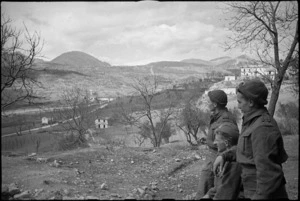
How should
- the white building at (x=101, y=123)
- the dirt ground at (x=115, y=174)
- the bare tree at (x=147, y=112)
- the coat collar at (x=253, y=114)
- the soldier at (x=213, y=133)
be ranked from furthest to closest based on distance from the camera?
the white building at (x=101, y=123) < the bare tree at (x=147, y=112) < the dirt ground at (x=115, y=174) < the soldier at (x=213, y=133) < the coat collar at (x=253, y=114)

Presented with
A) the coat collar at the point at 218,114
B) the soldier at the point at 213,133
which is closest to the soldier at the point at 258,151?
the soldier at the point at 213,133

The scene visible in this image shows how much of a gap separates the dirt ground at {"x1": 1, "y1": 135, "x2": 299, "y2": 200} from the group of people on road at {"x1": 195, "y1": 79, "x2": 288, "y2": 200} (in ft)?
5.36

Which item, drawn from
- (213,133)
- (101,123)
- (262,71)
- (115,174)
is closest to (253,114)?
(213,133)

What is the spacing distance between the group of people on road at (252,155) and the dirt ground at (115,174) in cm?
163

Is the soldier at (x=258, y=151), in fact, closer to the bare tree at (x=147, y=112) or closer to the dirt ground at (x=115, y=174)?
the dirt ground at (x=115, y=174)

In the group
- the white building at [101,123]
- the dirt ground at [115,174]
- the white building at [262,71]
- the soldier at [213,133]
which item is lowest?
the white building at [101,123]

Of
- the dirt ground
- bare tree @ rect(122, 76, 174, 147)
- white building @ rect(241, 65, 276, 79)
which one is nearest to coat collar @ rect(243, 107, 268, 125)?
the dirt ground

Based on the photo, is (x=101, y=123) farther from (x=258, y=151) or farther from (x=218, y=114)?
(x=258, y=151)

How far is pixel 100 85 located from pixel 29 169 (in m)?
61.9

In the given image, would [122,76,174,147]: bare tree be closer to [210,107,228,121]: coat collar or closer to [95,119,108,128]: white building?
[95,119,108,128]: white building

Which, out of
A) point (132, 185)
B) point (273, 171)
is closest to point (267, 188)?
point (273, 171)

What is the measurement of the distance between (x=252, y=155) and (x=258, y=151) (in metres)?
0.19

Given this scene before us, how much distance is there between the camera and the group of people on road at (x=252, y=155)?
202 cm

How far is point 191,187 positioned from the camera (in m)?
6.55
